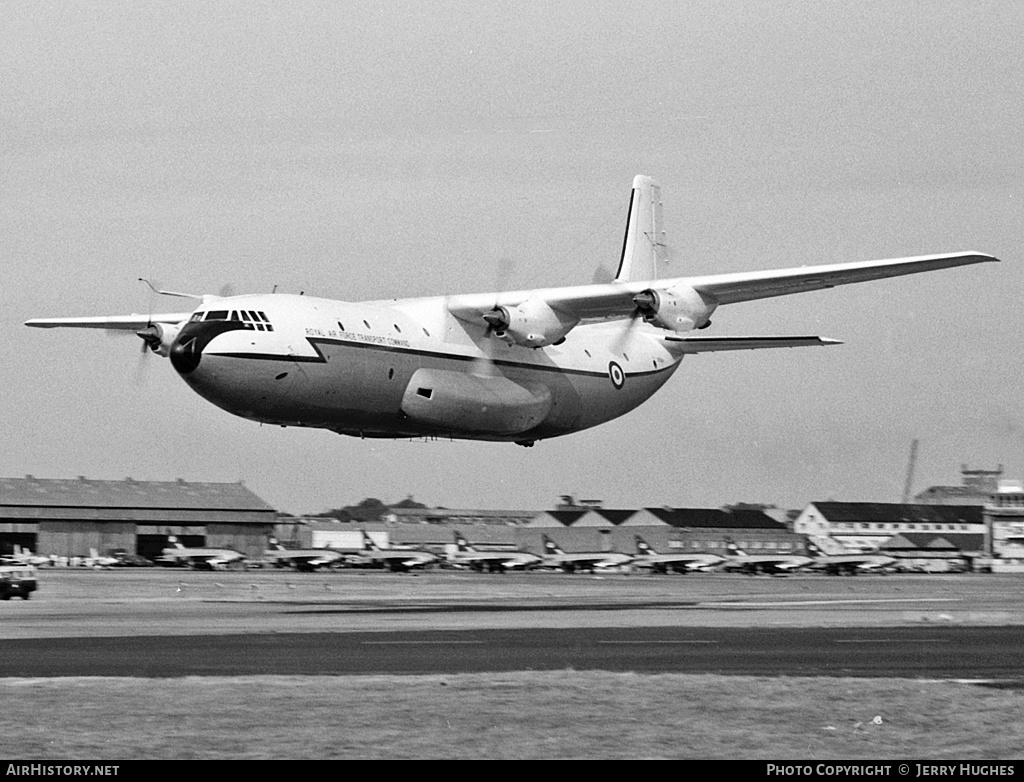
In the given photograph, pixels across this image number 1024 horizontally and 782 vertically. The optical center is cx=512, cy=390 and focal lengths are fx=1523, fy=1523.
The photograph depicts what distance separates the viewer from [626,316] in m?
57.0

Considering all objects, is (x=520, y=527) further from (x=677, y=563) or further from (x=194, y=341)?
(x=194, y=341)

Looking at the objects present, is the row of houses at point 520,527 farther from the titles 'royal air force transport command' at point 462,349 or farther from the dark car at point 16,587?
the dark car at point 16,587

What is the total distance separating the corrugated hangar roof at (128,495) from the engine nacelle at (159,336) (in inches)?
3086

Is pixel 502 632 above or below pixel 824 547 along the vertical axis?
below

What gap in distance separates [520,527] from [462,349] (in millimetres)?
84769

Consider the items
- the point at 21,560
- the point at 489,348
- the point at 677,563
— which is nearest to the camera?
the point at 489,348

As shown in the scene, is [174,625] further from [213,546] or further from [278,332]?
[213,546]

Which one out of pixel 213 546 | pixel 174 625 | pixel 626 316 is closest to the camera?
pixel 174 625

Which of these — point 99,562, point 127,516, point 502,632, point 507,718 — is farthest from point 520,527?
point 507,718

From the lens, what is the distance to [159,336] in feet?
173

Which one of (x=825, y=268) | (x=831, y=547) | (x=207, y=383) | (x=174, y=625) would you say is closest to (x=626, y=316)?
(x=825, y=268)

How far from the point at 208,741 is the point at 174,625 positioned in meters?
19.9

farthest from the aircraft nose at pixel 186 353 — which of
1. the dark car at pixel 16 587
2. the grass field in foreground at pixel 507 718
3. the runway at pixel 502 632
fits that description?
the grass field in foreground at pixel 507 718
